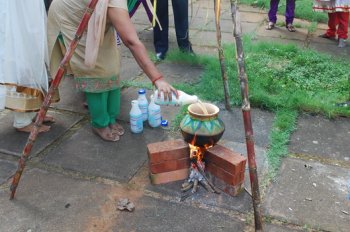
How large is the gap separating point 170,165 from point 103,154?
2.20 feet

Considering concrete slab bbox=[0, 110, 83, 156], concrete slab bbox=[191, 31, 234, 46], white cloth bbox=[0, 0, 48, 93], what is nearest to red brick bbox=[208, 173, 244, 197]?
concrete slab bbox=[0, 110, 83, 156]

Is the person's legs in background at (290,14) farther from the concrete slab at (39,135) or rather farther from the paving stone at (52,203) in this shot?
the paving stone at (52,203)

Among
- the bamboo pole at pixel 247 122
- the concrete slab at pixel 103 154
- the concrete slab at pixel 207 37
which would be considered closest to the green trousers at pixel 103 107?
the concrete slab at pixel 103 154

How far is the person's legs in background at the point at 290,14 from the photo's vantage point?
627 cm

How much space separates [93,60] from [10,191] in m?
1.08

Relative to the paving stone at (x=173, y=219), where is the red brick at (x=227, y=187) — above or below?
above

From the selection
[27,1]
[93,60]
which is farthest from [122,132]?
[27,1]

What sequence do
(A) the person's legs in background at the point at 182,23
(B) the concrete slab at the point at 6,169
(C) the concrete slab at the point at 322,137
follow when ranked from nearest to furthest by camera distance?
1. (B) the concrete slab at the point at 6,169
2. (C) the concrete slab at the point at 322,137
3. (A) the person's legs in background at the point at 182,23

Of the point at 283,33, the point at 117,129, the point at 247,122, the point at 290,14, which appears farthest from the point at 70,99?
the point at 290,14

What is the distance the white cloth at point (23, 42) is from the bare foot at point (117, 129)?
711 millimetres

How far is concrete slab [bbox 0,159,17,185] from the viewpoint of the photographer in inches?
120

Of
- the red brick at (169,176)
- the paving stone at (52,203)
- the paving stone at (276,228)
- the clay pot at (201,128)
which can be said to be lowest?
the paving stone at (276,228)

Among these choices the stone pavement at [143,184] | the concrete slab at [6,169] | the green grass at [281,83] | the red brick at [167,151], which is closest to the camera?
the stone pavement at [143,184]

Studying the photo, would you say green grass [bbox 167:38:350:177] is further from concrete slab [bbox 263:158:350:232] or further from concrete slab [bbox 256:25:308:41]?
concrete slab [bbox 256:25:308:41]
